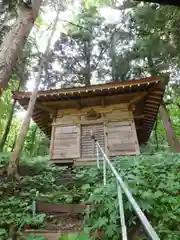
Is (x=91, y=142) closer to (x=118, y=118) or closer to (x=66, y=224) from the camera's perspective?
(x=118, y=118)

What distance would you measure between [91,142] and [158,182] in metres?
6.38

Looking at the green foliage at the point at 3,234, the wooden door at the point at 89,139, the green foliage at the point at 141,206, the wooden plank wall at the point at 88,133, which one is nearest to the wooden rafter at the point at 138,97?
the wooden plank wall at the point at 88,133

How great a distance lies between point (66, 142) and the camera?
11.5 metres

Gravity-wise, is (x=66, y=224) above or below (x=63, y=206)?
below

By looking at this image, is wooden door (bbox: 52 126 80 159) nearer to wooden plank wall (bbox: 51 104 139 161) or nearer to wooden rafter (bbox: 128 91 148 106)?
wooden plank wall (bbox: 51 104 139 161)

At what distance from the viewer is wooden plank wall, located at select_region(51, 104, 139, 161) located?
11.0 meters

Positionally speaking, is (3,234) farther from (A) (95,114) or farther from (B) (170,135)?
(B) (170,135)

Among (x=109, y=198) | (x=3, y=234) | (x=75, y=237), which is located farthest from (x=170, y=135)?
(x=3, y=234)

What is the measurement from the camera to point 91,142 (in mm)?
11305

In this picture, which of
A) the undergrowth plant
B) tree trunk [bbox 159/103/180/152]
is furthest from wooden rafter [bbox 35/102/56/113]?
tree trunk [bbox 159/103/180/152]

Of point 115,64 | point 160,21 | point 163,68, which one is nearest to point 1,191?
point 160,21

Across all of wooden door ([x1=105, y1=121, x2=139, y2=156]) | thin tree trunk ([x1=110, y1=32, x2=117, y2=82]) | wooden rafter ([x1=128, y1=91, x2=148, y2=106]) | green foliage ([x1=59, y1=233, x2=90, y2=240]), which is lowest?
green foliage ([x1=59, y1=233, x2=90, y2=240])

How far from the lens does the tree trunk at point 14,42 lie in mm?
4616

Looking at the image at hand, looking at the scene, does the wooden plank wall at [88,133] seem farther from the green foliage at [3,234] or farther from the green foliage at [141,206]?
the green foliage at [3,234]
